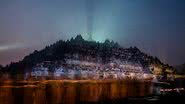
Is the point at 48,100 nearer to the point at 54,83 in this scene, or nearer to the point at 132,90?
the point at 54,83

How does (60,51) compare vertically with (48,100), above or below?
above

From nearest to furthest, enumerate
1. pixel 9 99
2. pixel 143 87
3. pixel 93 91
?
pixel 9 99 < pixel 93 91 < pixel 143 87

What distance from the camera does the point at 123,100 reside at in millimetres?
32031

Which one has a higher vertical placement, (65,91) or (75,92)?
(65,91)

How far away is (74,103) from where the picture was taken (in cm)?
2438

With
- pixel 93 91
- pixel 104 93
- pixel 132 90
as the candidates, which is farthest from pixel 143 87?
pixel 93 91

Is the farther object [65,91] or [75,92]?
[75,92]

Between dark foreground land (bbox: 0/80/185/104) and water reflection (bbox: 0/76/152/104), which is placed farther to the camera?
dark foreground land (bbox: 0/80/185/104)

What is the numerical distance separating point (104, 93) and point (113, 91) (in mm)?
1874

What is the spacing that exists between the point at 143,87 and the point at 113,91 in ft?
25.6

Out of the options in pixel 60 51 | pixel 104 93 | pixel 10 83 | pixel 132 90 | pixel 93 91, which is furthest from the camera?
pixel 60 51

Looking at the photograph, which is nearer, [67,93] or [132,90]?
[67,93]

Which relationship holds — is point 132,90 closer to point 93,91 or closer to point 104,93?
point 104,93

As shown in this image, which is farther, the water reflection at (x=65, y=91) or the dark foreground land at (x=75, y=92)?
the dark foreground land at (x=75, y=92)
